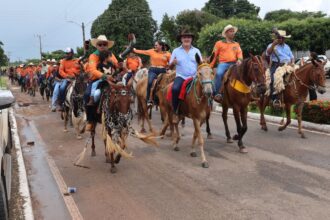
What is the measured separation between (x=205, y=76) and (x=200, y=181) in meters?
2.00

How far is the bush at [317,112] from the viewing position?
1115 centimetres

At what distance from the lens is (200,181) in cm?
737

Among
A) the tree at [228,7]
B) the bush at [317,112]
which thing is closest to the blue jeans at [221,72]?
the bush at [317,112]

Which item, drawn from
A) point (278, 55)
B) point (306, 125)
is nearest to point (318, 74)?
point (278, 55)

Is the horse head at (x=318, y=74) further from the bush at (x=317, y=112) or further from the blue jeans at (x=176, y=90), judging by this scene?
the blue jeans at (x=176, y=90)

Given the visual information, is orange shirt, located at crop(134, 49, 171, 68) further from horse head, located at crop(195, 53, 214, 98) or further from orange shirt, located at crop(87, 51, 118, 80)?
horse head, located at crop(195, 53, 214, 98)

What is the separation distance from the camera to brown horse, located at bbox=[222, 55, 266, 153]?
9.01 meters

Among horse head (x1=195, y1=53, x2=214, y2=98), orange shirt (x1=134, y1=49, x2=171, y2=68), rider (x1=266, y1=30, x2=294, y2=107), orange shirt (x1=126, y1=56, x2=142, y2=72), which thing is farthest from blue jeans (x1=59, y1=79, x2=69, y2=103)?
horse head (x1=195, y1=53, x2=214, y2=98)

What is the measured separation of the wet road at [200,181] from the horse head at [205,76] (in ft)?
4.89

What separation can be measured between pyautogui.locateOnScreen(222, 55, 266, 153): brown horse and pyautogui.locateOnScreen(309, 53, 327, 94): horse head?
1.97 m

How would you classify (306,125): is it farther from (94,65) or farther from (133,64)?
(133,64)

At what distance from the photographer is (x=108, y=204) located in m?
6.50

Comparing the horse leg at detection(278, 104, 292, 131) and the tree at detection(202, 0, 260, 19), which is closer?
the horse leg at detection(278, 104, 292, 131)

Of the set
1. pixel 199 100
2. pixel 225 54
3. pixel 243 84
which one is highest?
pixel 225 54
